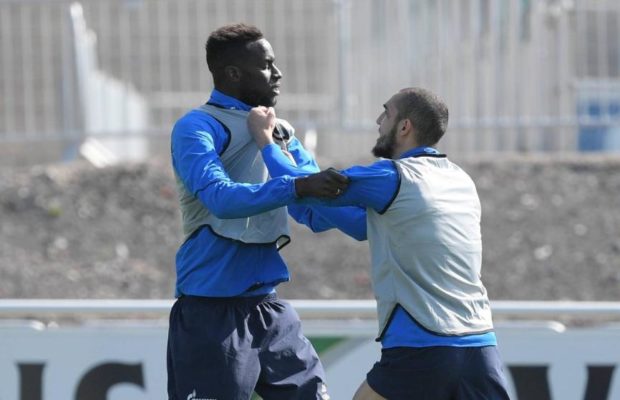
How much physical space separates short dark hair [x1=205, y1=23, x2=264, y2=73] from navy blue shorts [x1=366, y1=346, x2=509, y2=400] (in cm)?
118

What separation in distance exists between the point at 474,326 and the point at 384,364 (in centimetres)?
33

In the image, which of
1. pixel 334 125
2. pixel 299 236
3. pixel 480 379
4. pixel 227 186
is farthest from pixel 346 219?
pixel 334 125

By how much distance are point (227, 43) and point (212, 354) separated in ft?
3.61

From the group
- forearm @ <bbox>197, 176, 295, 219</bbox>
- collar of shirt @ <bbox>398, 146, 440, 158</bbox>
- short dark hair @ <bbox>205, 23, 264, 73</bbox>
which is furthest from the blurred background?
forearm @ <bbox>197, 176, 295, 219</bbox>

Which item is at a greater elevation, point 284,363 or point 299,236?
point 284,363

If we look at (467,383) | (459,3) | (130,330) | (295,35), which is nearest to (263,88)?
(467,383)

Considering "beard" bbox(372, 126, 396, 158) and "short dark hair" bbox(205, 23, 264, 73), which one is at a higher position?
"short dark hair" bbox(205, 23, 264, 73)

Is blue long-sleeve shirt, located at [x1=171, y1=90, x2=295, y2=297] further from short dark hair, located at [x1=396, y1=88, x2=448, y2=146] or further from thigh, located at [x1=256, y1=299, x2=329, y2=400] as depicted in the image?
short dark hair, located at [x1=396, y1=88, x2=448, y2=146]

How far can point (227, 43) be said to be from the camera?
4914 mm

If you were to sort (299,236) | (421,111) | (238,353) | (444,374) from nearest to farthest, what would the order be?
(444,374)
(421,111)
(238,353)
(299,236)

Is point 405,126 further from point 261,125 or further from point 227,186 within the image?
point 227,186

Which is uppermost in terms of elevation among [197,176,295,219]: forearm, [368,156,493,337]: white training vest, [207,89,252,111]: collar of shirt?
[207,89,252,111]: collar of shirt

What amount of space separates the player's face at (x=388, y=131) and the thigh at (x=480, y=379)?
0.74 metres

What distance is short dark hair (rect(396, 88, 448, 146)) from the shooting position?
4703mm
